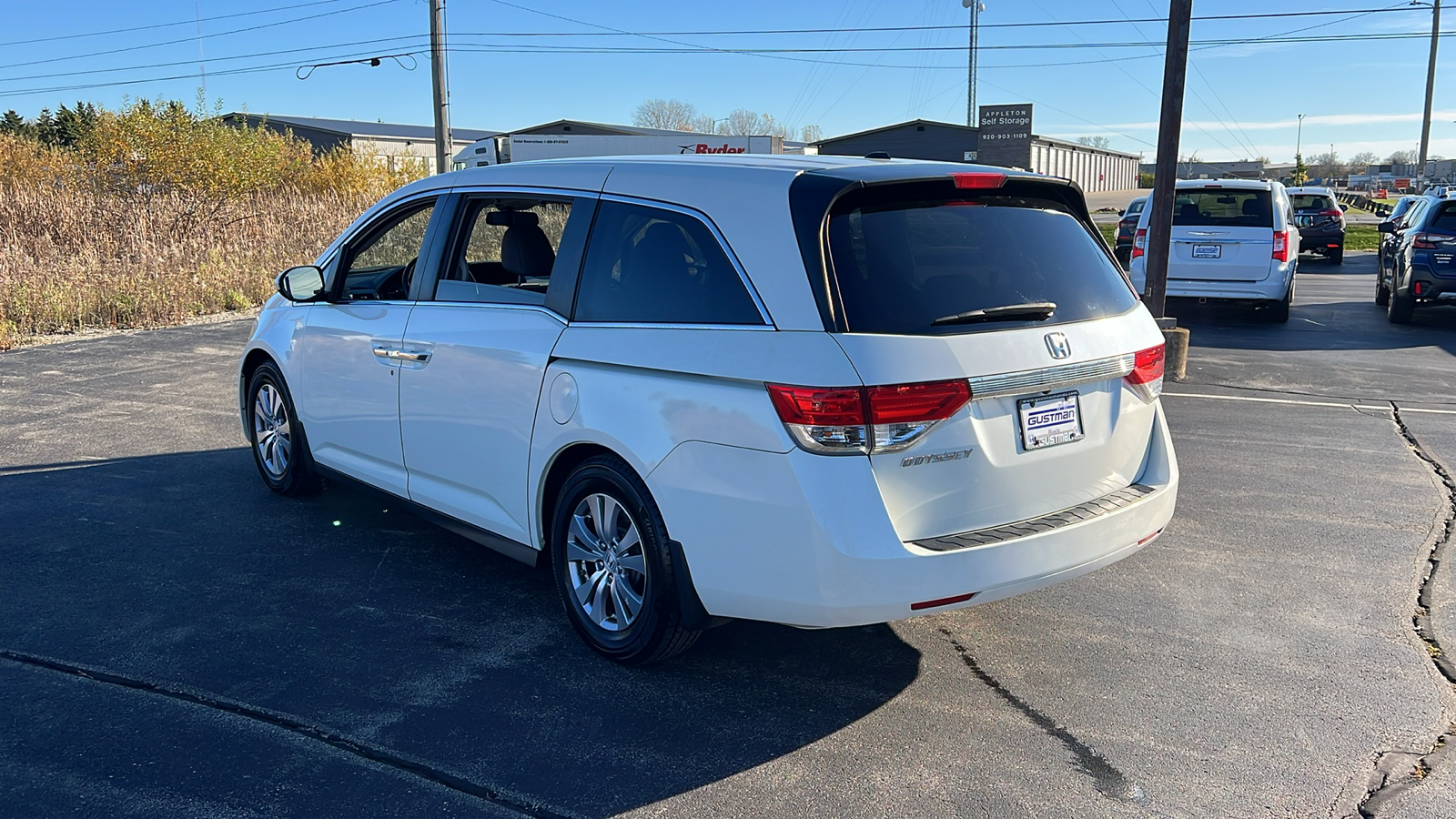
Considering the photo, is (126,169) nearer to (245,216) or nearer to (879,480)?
(245,216)

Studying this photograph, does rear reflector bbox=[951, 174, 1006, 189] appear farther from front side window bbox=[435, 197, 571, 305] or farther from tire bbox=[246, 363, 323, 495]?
tire bbox=[246, 363, 323, 495]

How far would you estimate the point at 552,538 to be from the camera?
4168mm

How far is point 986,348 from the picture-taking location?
11.1ft

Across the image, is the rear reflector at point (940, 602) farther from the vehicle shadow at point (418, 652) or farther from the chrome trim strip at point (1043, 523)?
the vehicle shadow at point (418, 652)

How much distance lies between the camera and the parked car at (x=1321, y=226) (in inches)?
954

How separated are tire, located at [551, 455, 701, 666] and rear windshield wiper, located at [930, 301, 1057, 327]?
3.80 feet

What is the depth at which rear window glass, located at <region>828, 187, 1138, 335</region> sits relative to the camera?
133 inches

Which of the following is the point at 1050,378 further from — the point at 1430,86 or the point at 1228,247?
the point at 1430,86

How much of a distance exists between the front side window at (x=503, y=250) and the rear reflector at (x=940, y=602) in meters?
1.96

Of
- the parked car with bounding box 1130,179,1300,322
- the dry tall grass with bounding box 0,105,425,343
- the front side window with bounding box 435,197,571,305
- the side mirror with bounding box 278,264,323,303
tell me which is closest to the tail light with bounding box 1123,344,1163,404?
the front side window with bounding box 435,197,571,305

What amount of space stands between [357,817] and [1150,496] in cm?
282

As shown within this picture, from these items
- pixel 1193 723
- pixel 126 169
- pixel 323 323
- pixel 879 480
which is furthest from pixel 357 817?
pixel 126 169

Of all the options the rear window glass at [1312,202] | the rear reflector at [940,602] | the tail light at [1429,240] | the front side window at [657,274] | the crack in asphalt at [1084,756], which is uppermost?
the rear window glass at [1312,202]

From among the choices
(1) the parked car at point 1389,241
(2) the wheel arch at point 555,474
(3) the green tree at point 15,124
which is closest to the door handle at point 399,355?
(2) the wheel arch at point 555,474
